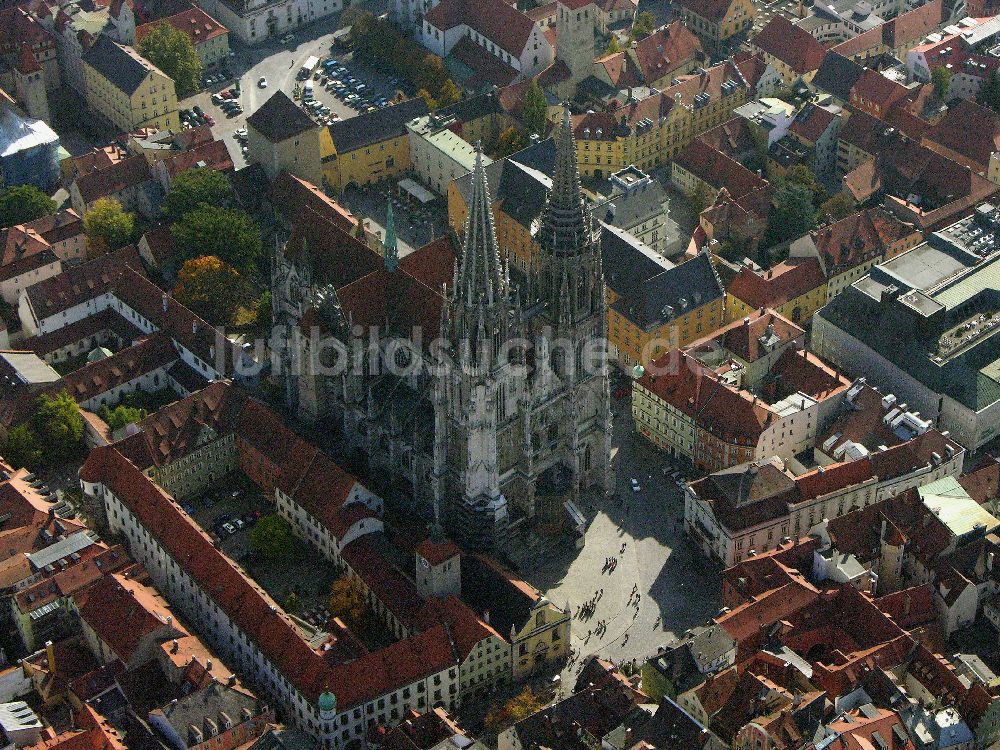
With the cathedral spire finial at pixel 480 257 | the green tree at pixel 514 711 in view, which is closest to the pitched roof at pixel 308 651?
the green tree at pixel 514 711

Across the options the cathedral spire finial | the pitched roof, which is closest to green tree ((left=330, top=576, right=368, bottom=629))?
the pitched roof

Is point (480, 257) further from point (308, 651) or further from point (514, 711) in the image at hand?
point (514, 711)

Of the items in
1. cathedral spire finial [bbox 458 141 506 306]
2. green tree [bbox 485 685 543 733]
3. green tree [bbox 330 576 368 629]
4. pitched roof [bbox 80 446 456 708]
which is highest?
cathedral spire finial [bbox 458 141 506 306]

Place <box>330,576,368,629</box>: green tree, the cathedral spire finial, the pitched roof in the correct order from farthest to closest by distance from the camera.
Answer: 1. <box>330,576,368,629</box>: green tree
2. the cathedral spire finial
3. the pitched roof

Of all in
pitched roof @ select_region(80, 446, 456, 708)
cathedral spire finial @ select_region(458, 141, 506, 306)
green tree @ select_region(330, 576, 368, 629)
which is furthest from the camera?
green tree @ select_region(330, 576, 368, 629)

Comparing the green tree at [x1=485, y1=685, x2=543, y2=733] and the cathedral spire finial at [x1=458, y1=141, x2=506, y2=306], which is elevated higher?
the cathedral spire finial at [x1=458, y1=141, x2=506, y2=306]

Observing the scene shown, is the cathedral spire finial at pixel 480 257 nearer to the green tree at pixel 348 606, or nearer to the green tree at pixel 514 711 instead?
the green tree at pixel 348 606

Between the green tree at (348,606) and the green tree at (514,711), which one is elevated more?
the green tree at (348,606)

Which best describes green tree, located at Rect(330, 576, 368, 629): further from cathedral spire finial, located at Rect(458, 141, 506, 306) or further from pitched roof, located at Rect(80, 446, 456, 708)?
cathedral spire finial, located at Rect(458, 141, 506, 306)

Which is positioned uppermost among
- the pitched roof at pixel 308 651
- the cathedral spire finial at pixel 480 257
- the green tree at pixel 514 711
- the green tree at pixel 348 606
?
the cathedral spire finial at pixel 480 257

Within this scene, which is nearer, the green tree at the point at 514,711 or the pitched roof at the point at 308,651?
the pitched roof at the point at 308,651

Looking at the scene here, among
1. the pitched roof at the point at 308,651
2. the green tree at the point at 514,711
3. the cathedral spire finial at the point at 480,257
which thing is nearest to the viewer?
the pitched roof at the point at 308,651
